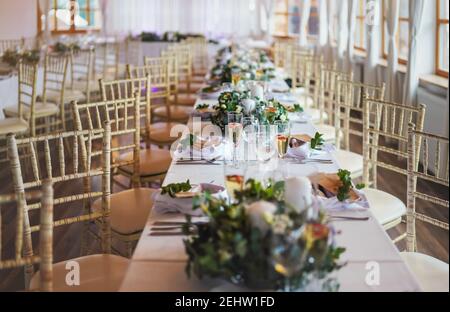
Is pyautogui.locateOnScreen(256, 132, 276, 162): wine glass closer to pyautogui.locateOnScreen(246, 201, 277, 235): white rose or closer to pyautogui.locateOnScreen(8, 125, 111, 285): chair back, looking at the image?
pyautogui.locateOnScreen(8, 125, 111, 285): chair back

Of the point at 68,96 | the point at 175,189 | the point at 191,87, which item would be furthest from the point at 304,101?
the point at 175,189

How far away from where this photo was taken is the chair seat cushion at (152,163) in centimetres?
371

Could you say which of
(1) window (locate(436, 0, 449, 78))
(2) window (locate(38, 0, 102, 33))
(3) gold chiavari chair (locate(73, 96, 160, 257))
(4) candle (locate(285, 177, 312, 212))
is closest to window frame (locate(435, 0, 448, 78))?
(1) window (locate(436, 0, 449, 78))

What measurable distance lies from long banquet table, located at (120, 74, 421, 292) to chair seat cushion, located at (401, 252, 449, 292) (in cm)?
31

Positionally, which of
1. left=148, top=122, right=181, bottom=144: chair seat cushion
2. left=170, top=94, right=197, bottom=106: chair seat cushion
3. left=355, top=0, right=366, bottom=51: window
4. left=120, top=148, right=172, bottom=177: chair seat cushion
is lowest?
left=120, top=148, right=172, bottom=177: chair seat cushion

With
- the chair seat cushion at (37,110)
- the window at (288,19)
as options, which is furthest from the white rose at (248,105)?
the window at (288,19)

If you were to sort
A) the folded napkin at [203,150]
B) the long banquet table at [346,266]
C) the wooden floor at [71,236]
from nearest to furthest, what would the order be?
the long banquet table at [346,266], the folded napkin at [203,150], the wooden floor at [71,236]

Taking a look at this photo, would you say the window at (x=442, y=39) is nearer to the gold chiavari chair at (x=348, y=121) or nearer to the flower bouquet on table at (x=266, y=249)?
the gold chiavari chair at (x=348, y=121)

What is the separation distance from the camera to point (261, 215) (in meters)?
1.41

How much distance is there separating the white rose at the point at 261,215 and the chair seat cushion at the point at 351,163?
91.5 inches

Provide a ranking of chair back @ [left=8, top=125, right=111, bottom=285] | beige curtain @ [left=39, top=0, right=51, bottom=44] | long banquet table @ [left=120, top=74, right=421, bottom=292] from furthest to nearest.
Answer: beige curtain @ [left=39, top=0, right=51, bottom=44], chair back @ [left=8, top=125, right=111, bottom=285], long banquet table @ [left=120, top=74, right=421, bottom=292]

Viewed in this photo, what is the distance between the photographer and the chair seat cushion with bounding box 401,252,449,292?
6.59 feet

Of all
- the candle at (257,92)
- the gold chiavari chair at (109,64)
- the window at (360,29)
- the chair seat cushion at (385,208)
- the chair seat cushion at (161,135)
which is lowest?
the chair seat cushion at (385,208)
